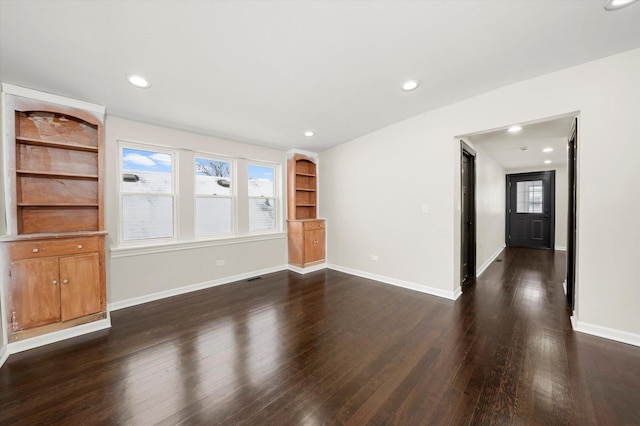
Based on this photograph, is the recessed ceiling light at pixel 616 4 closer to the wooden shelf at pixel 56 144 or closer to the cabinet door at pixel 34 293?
the wooden shelf at pixel 56 144

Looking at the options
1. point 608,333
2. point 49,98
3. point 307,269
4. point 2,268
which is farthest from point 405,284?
point 49,98

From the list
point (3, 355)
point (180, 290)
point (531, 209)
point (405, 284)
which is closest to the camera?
point (3, 355)

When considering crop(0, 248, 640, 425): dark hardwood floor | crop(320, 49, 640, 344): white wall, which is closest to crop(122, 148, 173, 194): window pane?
crop(0, 248, 640, 425): dark hardwood floor

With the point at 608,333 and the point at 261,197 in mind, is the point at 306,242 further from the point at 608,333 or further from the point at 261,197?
the point at 608,333

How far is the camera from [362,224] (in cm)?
429

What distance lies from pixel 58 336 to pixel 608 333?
5255mm

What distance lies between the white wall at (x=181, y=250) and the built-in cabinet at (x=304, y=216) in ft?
0.76

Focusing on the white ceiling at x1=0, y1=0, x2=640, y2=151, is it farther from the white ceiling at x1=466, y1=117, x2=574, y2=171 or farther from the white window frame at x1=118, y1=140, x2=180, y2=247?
the white ceiling at x1=466, y1=117, x2=574, y2=171

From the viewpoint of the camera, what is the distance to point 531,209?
6.81 metres

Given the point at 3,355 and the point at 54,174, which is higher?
the point at 54,174

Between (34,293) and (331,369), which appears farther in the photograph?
(34,293)

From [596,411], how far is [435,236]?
2.07m

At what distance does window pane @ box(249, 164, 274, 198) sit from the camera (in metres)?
4.43

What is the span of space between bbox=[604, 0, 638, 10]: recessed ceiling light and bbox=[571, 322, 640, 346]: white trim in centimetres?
263
